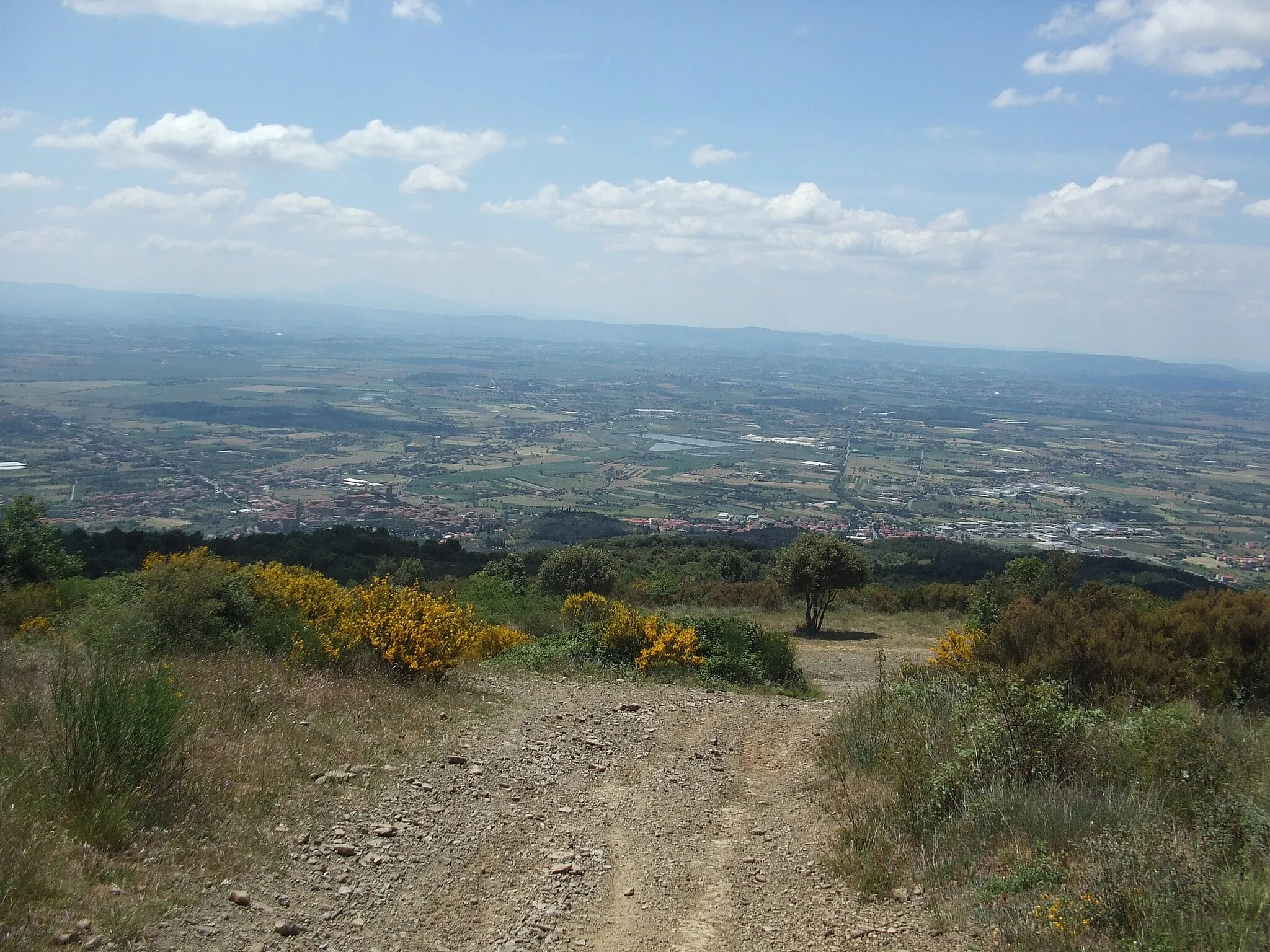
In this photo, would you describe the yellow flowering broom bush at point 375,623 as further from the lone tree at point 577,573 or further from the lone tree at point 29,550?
the lone tree at point 577,573

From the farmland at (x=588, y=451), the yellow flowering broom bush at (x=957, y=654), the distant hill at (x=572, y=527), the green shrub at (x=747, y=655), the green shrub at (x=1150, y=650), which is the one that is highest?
the green shrub at (x=1150, y=650)

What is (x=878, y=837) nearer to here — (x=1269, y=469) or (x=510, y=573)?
(x=510, y=573)

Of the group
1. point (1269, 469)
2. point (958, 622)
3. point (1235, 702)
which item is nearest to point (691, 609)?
point (958, 622)

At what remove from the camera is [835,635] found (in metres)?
19.3

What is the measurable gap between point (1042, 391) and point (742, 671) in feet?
510

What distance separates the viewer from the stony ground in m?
4.14

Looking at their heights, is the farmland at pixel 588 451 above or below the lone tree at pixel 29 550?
below

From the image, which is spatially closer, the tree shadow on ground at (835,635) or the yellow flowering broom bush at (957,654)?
the yellow flowering broom bush at (957,654)

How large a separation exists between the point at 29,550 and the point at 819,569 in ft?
49.6

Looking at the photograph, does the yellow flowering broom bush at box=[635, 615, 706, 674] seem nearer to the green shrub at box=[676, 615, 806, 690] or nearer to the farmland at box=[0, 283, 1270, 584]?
the green shrub at box=[676, 615, 806, 690]

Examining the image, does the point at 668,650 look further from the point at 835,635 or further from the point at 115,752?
the point at 835,635

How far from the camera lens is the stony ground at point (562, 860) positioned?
13.6ft

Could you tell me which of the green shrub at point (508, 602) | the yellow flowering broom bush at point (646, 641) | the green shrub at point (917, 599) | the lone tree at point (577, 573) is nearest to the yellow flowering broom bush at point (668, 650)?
the yellow flowering broom bush at point (646, 641)

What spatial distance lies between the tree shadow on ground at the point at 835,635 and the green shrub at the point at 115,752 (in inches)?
604
